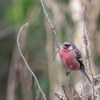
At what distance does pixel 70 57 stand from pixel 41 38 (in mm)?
3649

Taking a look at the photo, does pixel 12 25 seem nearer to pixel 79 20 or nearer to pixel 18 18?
pixel 18 18

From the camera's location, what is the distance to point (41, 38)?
7.25m

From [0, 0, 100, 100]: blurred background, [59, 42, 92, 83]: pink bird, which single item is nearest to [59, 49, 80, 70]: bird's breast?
[59, 42, 92, 83]: pink bird

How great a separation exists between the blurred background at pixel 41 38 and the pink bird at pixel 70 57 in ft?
1.12

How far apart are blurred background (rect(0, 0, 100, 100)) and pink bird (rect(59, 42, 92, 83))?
341mm

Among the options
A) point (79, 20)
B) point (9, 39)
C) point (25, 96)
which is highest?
point (79, 20)

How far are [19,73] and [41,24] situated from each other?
104 centimetres

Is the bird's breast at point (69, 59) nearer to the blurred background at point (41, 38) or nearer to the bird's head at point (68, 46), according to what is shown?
the bird's head at point (68, 46)

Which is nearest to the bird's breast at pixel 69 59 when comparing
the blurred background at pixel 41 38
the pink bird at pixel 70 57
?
the pink bird at pixel 70 57

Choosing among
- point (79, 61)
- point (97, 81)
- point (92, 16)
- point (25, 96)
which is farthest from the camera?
point (25, 96)

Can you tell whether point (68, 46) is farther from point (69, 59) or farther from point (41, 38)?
point (41, 38)

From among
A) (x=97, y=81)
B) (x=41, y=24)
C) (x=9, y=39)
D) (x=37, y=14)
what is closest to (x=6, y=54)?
(x=9, y=39)

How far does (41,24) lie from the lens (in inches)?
262

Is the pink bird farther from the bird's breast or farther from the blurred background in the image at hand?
the blurred background
